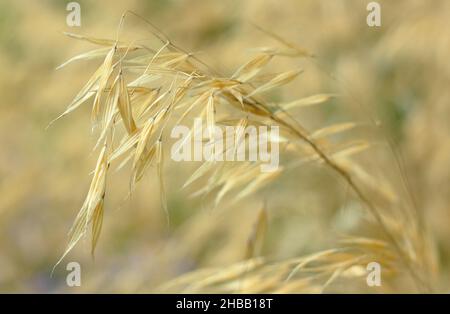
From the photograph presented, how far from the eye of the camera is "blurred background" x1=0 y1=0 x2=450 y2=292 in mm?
1505

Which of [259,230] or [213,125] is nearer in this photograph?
[213,125]

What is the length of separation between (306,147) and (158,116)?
11.0 inches

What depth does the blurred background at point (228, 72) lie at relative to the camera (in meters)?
1.50

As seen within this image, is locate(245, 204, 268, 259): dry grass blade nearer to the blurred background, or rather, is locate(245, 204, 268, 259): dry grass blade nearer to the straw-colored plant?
the straw-colored plant

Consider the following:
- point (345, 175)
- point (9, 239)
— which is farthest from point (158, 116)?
point (9, 239)

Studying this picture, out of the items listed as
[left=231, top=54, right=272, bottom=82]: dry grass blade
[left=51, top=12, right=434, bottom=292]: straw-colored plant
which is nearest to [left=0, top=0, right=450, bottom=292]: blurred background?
[left=51, top=12, right=434, bottom=292]: straw-colored plant

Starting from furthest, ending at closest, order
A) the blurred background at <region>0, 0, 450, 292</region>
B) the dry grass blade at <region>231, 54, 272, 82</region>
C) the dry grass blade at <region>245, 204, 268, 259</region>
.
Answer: the blurred background at <region>0, 0, 450, 292</region> < the dry grass blade at <region>245, 204, 268, 259</region> < the dry grass blade at <region>231, 54, 272, 82</region>

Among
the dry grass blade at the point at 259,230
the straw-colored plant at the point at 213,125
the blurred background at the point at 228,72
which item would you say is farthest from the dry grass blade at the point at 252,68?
the blurred background at the point at 228,72

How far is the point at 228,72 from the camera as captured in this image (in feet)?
5.16

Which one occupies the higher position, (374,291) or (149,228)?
(149,228)

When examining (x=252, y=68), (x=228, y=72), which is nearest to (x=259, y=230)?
(x=252, y=68)

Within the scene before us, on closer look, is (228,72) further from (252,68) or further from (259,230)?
(252,68)

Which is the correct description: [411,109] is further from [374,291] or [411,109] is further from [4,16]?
[4,16]
